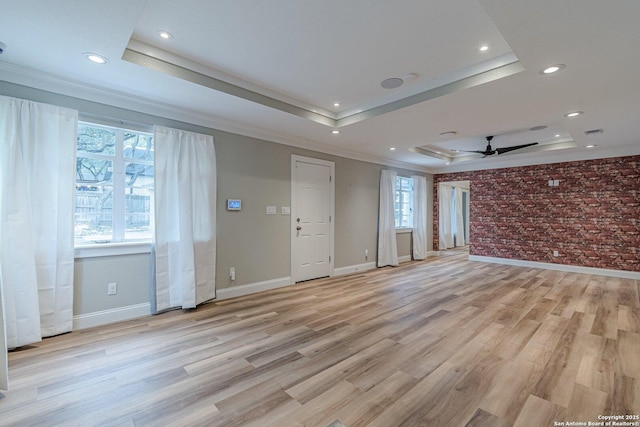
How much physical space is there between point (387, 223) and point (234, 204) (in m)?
3.74

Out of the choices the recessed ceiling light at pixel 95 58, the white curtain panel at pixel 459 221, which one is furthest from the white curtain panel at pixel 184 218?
the white curtain panel at pixel 459 221

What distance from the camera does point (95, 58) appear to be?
2461mm

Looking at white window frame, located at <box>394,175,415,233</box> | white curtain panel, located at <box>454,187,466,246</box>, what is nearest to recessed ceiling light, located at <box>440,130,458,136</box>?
white window frame, located at <box>394,175,415,233</box>

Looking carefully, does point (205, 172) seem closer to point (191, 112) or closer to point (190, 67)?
point (191, 112)

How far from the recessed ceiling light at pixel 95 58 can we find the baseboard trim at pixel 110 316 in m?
2.54

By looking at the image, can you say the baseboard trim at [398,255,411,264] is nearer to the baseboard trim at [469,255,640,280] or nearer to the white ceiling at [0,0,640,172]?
the baseboard trim at [469,255,640,280]

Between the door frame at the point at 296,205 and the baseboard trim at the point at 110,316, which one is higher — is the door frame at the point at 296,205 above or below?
above

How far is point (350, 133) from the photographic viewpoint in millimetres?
4555

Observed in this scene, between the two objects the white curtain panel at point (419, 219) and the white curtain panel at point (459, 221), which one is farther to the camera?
the white curtain panel at point (459, 221)

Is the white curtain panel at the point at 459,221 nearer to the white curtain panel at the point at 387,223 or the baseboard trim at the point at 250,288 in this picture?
the white curtain panel at the point at 387,223

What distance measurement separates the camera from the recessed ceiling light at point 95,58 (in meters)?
2.40

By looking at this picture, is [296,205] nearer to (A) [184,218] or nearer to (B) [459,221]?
(A) [184,218]

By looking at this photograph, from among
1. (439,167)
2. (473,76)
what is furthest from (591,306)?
(439,167)

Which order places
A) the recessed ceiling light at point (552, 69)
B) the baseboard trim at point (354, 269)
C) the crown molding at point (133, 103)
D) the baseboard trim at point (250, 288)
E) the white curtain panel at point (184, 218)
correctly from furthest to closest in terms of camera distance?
the baseboard trim at point (354, 269), the baseboard trim at point (250, 288), the white curtain panel at point (184, 218), the crown molding at point (133, 103), the recessed ceiling light at point (552, 69)
